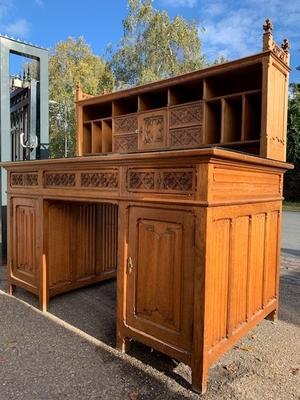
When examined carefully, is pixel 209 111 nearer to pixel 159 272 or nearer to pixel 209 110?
pixel 209 110

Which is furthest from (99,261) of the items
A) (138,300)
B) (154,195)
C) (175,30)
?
(175,30)

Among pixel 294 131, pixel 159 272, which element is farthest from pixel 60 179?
pixel 294 131

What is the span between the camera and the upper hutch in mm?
2832

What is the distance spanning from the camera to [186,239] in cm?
204

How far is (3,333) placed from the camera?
8.77 ft

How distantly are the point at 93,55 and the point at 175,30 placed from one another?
6.22 m

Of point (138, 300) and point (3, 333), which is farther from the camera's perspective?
point (3, 333)

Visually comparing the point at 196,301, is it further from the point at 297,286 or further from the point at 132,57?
the point at 132,57

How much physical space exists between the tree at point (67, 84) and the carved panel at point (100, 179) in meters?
16.7

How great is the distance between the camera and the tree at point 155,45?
59.6ft

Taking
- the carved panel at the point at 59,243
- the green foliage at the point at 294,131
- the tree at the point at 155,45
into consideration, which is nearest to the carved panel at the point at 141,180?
the carved panel at the point at 59,243

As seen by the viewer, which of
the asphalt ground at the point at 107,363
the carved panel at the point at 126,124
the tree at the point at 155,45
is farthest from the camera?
the tree at the point at 155,45

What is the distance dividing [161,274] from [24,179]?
6.14 feet

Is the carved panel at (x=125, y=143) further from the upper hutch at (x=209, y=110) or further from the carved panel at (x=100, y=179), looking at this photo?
the carved panel at (x=100, y=179)
